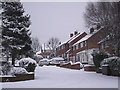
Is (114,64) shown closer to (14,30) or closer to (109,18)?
(109,18)

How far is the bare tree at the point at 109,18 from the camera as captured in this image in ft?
51.5

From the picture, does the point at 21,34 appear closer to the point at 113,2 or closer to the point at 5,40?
the point at 5,40

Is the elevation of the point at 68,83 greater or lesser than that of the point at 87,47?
lesser

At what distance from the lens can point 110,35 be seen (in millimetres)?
17219

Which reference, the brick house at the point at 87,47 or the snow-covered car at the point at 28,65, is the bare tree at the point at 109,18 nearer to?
the snow-covered car at the point at 28,65

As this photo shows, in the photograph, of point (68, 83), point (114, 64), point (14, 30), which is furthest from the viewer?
point (14, 30)

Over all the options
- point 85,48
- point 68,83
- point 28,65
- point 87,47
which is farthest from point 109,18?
point 85,48

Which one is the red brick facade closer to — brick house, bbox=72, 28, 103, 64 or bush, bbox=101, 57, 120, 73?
brick house, bbox=72, 28, 103, 64

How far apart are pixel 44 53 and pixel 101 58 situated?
79379 mm

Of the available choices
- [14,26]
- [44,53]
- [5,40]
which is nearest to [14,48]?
[5,40]

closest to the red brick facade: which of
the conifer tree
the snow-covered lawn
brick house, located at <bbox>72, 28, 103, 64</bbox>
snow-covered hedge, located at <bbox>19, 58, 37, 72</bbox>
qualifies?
brick house, located at <bbox>72, 28, 103, 64</bbox>

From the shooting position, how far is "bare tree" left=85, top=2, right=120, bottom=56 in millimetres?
15691

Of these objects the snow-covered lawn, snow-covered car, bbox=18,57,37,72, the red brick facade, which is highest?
the red brick facade

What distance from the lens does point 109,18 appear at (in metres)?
16.7
